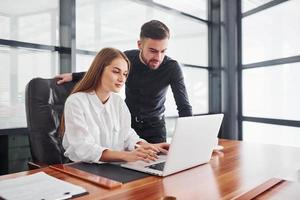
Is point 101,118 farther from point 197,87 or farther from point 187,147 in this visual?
point 197,87

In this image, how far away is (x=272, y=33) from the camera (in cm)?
369

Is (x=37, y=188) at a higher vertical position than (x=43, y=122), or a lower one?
lower

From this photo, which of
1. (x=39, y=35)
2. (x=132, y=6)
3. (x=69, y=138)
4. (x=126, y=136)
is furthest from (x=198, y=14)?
(x=69, y=138)

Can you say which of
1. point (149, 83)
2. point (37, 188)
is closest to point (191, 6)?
point (149, 83)

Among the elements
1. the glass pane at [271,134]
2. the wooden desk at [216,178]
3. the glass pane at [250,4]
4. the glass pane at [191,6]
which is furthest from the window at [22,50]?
the glass pane at [271,134]

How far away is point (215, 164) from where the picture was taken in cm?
125

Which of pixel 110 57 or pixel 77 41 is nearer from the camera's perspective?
pixel 110 57

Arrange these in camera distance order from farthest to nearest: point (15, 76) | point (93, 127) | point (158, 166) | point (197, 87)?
point (197, 87) < point (15, 76) < point (93, 127) < point (158, 166)

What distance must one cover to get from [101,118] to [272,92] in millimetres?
2972

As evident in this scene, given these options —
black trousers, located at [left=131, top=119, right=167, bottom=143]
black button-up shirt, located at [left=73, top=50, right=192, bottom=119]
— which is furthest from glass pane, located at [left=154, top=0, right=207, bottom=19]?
black trousers, located at [left=131, top=119, right=167, bottom=143]

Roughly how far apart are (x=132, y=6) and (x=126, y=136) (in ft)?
6.98

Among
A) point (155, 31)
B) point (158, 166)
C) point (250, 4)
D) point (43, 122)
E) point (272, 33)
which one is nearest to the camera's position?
point (158, 166)

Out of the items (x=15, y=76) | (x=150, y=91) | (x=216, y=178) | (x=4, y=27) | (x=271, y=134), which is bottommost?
(x=271, y=134)

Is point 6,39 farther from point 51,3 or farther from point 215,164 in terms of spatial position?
point 215,164
